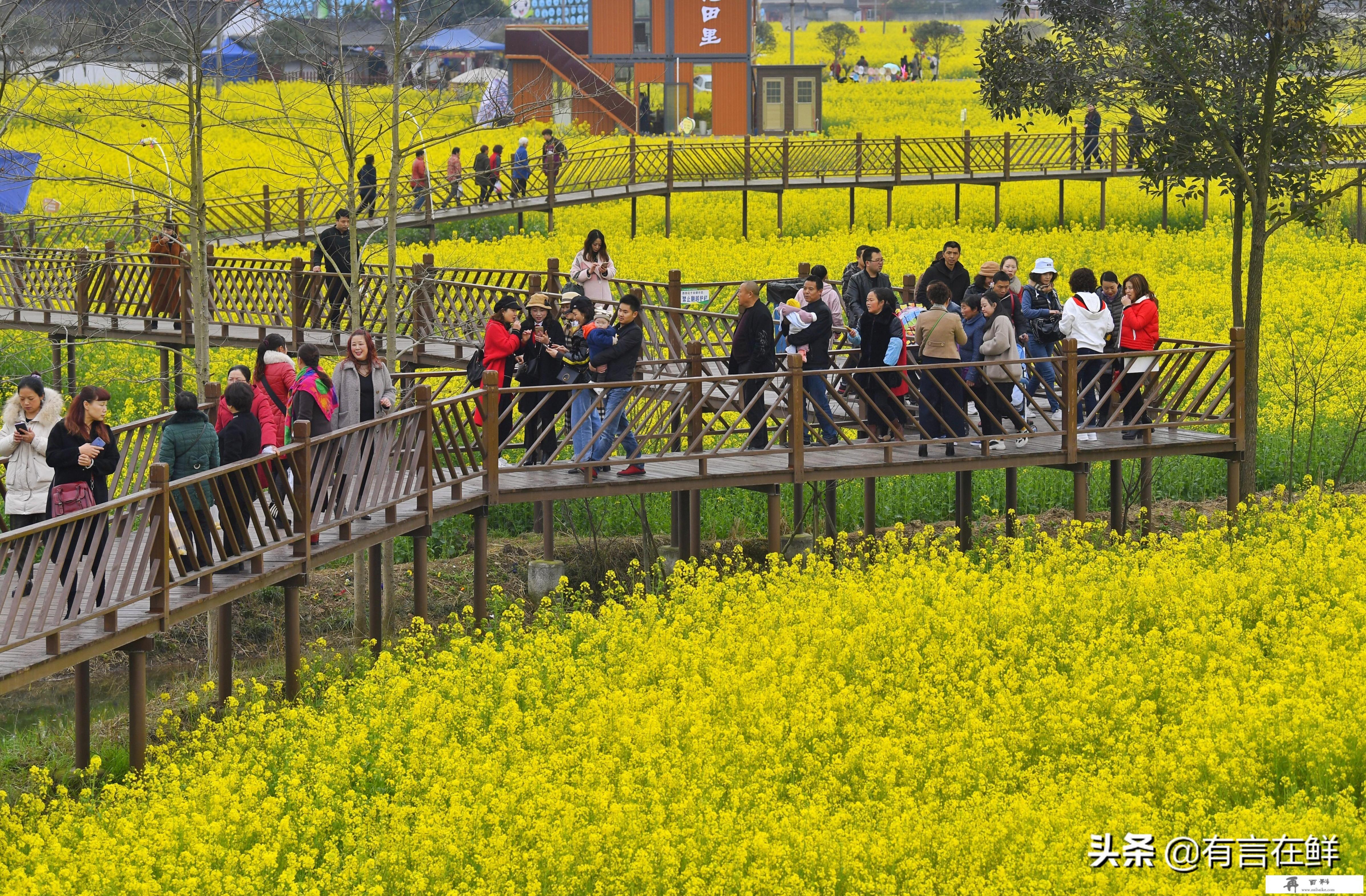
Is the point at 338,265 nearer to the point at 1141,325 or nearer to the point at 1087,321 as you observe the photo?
the point at 1087,321

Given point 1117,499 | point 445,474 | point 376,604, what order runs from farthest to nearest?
point 1117,499
point 445,474
point 376,604

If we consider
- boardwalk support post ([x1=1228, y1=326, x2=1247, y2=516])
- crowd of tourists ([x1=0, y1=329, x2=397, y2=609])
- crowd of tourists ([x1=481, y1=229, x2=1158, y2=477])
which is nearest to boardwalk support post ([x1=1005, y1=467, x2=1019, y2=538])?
crowd of tourists ([x1=481, y1=229, x2=1158, y2=477])

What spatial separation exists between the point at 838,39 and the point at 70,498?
100 metres

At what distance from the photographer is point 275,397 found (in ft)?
47.8

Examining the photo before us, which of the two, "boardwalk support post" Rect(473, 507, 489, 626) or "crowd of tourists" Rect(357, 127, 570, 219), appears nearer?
"boardwalk support post" Rect(473, 507, 489, 626)

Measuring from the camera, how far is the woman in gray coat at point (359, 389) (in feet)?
47.1

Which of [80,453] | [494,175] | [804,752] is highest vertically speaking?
[494,175]

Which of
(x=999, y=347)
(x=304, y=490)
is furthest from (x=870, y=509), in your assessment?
(x=304, y=490)

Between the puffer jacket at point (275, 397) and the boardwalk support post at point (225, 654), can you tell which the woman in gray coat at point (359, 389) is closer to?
the puffer jacket at point (275, 397)

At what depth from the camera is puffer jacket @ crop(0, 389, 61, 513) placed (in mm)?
12414

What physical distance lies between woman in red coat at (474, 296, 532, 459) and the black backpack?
0.06 meters

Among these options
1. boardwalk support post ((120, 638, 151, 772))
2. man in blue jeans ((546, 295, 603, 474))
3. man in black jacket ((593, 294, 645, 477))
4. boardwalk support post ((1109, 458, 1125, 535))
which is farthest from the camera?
boardwalk support post ((1109, 458, 1125, 535))

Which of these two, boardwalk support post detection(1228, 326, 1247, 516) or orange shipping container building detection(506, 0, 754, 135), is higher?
orange shipping container building detection(506, 0, 754, 135)

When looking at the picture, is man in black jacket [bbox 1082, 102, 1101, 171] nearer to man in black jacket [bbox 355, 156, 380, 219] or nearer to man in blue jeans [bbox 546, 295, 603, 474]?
man in black jacket [bbox 355, 156, 380, 219]
